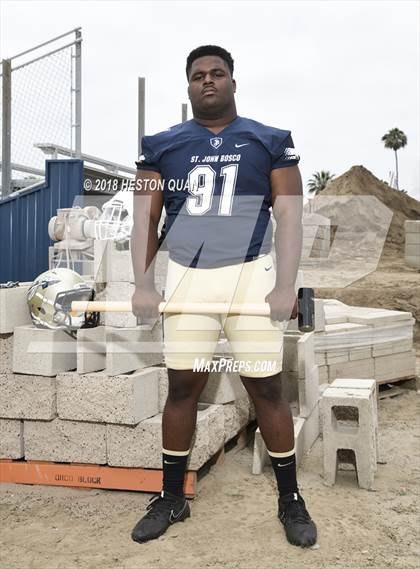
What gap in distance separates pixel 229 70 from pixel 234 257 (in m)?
0.98

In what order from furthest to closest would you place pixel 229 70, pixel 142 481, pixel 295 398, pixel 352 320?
pixel 352 320 < pixel 295 398 < pixel 142 481 < pixel 229 70

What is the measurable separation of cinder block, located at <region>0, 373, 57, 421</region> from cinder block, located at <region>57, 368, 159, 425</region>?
61 millimetres

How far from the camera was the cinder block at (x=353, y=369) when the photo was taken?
5781 millimetres

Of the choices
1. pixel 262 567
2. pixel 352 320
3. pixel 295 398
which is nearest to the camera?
pixel 262 567

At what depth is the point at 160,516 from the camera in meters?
3.23

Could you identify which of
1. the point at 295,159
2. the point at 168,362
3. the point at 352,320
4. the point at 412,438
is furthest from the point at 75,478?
the point at 352,320

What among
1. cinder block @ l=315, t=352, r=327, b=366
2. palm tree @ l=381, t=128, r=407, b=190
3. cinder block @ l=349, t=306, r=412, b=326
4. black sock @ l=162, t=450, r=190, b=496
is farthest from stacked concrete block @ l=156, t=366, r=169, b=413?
palm tree @ l=381, t=128, r=407, b=190

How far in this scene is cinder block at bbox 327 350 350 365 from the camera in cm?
574

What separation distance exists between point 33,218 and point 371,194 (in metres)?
16.5

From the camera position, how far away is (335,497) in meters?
3.75

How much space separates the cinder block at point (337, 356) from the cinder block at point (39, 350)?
2837 mm

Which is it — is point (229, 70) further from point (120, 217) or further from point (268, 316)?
point (120, 217)

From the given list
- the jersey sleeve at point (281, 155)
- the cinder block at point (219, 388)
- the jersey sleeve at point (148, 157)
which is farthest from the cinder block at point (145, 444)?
the jersey sleeve at point (281, 155)

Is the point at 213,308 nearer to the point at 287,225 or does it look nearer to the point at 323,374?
the point at 287,225
